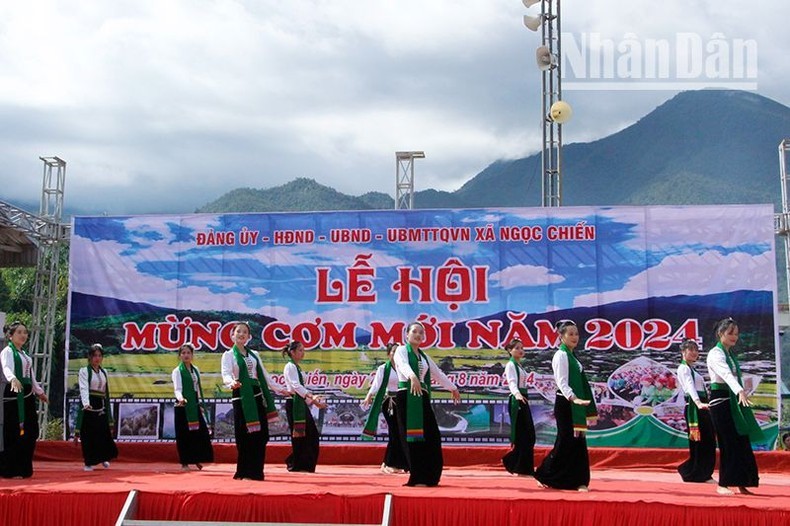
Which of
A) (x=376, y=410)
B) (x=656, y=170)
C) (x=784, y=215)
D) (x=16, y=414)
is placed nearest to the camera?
(x=16, y=414)

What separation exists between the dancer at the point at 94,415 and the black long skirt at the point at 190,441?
2.25ft

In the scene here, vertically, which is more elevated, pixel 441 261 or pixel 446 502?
pixel 441 261

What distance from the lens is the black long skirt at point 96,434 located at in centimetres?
754

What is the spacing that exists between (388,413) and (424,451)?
222 centimetres

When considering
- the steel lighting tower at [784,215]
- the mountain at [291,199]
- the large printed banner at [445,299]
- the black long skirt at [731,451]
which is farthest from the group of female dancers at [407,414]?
the mountain at [291,199]

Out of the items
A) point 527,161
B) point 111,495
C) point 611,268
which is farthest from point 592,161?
point 111,495

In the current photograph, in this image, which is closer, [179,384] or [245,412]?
[245,412]

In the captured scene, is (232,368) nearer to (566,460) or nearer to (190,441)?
(190,441)

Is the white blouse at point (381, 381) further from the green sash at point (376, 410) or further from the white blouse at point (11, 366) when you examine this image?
the white blouse at point (11, 366)

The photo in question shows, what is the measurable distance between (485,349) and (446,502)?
388 cm

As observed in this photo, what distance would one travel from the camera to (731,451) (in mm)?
5098

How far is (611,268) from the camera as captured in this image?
8.23 metres

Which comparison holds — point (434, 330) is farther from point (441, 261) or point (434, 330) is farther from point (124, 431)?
point (124, 431)

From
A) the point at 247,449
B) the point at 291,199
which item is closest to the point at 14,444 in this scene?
the point at 247,449
